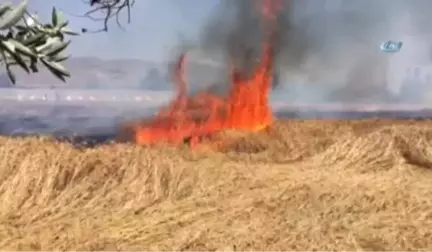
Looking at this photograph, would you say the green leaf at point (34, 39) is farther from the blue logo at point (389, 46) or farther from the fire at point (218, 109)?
the blue logo at point (389, 46)

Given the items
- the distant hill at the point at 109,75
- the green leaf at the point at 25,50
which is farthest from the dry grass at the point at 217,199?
the green leaf at the point at 25,50

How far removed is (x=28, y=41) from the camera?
820 mm

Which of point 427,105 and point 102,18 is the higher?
point 102,18

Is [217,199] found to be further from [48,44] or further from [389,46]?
[389,46]

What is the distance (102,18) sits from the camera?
215 inches

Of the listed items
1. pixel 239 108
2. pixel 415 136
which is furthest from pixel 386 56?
pixel 415 136

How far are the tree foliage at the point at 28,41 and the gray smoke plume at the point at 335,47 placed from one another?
521 centimetres

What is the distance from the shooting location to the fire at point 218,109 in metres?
5.59

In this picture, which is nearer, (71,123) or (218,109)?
(71,123)

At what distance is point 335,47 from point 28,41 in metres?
5.57

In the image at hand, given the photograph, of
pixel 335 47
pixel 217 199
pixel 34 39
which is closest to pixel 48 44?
pixel 34 39

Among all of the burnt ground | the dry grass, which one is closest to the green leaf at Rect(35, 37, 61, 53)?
the dry grass

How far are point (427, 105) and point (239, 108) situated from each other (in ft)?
5.85

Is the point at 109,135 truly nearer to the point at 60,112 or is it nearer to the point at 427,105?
the point at 60,112
